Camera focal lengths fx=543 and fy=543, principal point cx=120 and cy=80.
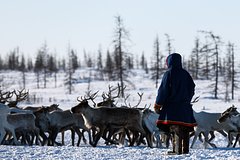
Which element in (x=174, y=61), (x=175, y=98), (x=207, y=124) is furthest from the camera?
(x=207, y=124)

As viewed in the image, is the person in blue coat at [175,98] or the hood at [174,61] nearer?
the person in blue coat at [175,98]

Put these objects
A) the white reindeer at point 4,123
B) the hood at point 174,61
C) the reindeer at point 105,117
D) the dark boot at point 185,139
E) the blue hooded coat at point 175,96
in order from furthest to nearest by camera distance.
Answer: the reindeer at point 105,117
the white reindeer at point 4,123
the dark boot at point 185,139
the hood at point 174,61
the blue hooded coat at point 175,96

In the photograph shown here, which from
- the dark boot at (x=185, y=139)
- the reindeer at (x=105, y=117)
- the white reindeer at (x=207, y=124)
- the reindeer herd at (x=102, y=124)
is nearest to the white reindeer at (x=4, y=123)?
the reindeer herd at (x=102, y=124)

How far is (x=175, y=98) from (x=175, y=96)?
0.04 m

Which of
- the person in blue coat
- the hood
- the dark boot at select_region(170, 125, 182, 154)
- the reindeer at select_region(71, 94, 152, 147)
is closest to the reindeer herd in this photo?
the reindeer at select_region(71, 94, 152, 147)

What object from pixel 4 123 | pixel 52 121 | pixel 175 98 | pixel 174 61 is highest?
pixel 174 61

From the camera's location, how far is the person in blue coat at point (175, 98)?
32.0ft

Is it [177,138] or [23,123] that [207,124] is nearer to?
[23,123]

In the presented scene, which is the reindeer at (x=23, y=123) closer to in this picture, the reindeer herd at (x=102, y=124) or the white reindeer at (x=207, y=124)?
the reindeer herd at (x=102, y=124)

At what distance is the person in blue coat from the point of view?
32.0ft

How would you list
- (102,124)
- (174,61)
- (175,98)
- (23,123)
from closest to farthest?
(175,98) < (174,61) < (102,124) < (23,123)

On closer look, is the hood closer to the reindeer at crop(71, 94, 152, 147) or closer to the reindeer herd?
the reindeer herd

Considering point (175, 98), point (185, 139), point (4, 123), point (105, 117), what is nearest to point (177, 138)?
point (185, 139)

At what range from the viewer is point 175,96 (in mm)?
9766
